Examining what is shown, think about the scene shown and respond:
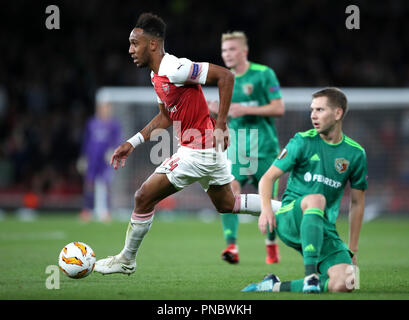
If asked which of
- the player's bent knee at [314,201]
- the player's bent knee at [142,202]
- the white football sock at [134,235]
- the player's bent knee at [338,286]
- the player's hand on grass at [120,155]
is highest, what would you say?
the player's hand on grass at [120,155]

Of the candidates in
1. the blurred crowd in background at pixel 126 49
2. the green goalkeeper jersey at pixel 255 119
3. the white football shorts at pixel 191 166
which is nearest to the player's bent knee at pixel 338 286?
the white football shorts at pixel 191 166

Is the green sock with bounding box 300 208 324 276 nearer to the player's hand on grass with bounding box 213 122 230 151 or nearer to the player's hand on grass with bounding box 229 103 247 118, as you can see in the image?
the player's hand on grass with bounding box 213 122 230 151

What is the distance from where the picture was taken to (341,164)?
5094mm

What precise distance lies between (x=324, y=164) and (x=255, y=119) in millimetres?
2673

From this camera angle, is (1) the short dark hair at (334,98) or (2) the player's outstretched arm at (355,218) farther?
(2) the player's outstretched arm at (355,218)

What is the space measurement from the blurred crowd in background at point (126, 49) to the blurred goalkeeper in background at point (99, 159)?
11.1 ft

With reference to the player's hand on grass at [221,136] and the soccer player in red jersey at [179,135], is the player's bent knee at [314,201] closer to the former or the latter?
the soccer player in red jersey at [179,135]

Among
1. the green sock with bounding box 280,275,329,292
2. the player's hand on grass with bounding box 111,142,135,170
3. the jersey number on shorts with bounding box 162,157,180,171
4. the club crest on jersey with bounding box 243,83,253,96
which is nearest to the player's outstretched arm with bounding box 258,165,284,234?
the green sock with bounding box 280,275,329,292

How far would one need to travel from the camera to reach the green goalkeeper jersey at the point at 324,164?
507cm

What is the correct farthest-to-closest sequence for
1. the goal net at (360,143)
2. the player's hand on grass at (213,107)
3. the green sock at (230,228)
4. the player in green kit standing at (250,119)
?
the goal net at (360,143) → the player in green kit standing at (250,119) → the green sock at (230,228) → the player's hand on grass at (213,107)

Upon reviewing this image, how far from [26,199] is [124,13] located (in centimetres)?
655

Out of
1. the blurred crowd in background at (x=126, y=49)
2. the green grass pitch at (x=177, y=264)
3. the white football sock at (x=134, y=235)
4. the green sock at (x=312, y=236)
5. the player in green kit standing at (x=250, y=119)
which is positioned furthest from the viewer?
the blurred crowd in background at (x=126, y=49)
